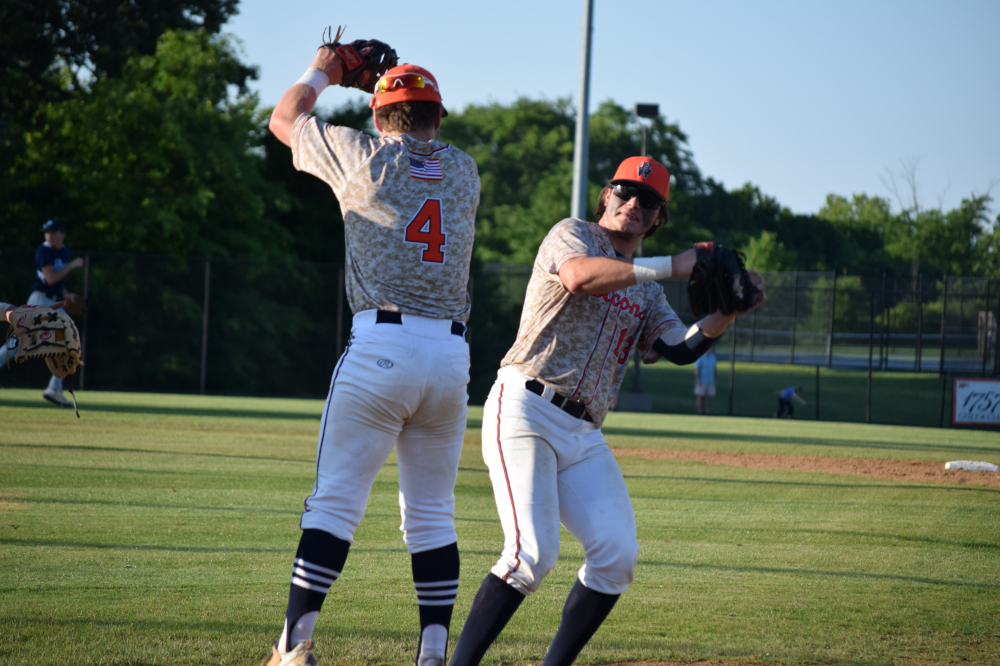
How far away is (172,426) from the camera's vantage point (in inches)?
530

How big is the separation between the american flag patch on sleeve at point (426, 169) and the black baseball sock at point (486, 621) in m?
1.46

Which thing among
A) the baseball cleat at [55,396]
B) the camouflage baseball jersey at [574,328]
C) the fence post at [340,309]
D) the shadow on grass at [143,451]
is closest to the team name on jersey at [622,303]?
the camouflage baseball jersey at [574,328]

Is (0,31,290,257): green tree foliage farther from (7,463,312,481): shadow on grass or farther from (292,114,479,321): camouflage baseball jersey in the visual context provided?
(292,114,479,321): camouflage baseball jersey

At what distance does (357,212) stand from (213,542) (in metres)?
3.60

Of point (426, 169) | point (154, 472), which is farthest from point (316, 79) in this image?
point (154, 472)

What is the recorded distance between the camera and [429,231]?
10.8ft

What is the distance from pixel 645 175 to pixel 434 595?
1.81 meters

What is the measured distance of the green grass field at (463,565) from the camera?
4.26m

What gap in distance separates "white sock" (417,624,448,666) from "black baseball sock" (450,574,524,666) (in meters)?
0.09

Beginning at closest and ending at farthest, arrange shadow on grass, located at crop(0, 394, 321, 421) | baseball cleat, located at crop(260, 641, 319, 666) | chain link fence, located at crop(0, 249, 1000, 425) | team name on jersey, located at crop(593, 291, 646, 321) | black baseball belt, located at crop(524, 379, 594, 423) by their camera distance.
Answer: baseball cleat, located at crop(260, 641, 319, 666) < black baseball belt, located at crop(524, 379, 594, 423) < team name on jersey, located at crop(593, 291, 646, 321) < shadow on grass, located at crop(0, 394, 321, 421) < chain link fence, located at crop(0, 249, 1000, 425)

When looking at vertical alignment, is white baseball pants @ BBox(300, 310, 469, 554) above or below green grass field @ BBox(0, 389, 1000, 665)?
above

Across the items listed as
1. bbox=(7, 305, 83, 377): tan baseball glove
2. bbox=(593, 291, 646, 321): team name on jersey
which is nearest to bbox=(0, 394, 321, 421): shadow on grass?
bbox=(7, 305, 83, 377): tan baseball glove

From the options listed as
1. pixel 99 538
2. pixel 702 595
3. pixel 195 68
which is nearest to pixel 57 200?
pixel 195 68

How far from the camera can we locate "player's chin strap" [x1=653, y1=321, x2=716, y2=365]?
3719mm
